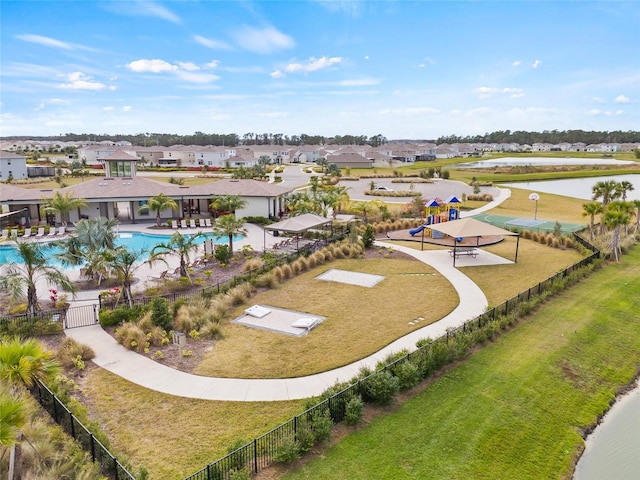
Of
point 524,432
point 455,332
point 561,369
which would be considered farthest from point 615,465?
point 455,332

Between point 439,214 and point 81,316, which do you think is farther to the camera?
point 439,214

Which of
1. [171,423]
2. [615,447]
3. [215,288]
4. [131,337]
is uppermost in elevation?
[215,288]

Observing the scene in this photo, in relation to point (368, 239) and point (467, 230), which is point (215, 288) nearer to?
point (368, 239)

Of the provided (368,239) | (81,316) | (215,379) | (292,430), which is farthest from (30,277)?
(368,239)

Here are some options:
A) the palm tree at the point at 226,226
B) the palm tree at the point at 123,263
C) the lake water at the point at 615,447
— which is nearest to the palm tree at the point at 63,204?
the palm tree at the point at 226,226

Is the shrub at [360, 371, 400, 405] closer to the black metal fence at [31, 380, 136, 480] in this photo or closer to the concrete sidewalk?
the concrete sidewalk

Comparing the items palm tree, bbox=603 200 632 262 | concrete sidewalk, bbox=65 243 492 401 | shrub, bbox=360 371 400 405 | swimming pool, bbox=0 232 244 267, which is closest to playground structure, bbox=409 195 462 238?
palm tree, bbox=603 200 632 262

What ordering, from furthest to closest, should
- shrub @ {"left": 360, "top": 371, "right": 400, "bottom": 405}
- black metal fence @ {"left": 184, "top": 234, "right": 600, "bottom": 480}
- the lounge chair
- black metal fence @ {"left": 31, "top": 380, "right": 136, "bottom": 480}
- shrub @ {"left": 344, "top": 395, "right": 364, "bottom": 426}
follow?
the lounge chair < shrub @ {"left": 360, "top": 371, "right": 400, "bottom": 405} < shrub @ {"left": 344, "top": 395, "right": 364, "bottom": 426} < black metal fence @ {"left": 184, "top": 234, "right": 600, "bottom": 480} < black metal fence @ {"left": 31, "top": 380, "right": 136, "bottom": 480}
